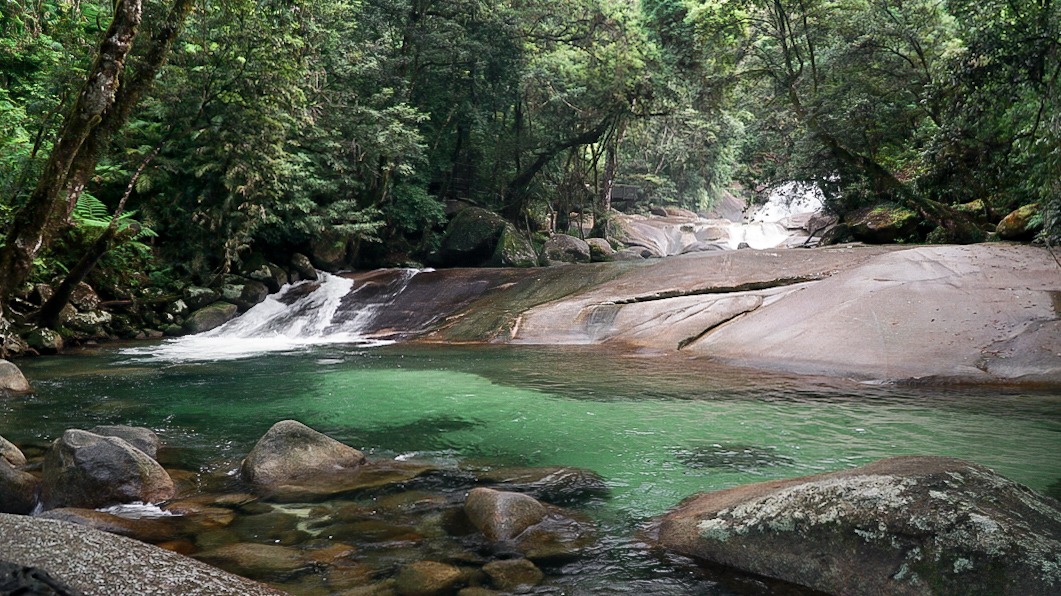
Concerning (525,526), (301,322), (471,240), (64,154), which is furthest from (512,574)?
(471,240)

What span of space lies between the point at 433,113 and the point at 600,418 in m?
19.8

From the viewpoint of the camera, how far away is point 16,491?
4785 mm

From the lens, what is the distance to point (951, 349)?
9.45m

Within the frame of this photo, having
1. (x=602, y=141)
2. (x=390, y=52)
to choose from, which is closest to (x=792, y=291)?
(x=390, y=52)

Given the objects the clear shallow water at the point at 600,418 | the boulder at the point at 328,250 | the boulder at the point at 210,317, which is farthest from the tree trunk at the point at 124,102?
the boulder at the point at 328,250

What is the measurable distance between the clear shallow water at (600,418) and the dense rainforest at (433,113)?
2.17m

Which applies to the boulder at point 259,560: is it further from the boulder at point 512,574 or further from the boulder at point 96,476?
the boulder at point 96,476

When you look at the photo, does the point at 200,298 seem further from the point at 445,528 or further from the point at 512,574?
the point at 512,574

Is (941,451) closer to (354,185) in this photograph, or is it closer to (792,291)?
(792,291)

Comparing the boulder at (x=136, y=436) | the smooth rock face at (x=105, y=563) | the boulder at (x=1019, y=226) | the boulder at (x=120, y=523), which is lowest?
the boulder at (x=120, y=523)

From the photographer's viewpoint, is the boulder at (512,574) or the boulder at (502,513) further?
the boulder at (502,513)

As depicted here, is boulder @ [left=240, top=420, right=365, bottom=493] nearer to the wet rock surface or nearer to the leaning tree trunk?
the leaning tree trunk

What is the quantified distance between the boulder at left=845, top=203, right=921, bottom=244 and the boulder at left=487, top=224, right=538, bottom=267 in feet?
32.8

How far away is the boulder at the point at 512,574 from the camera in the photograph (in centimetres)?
357
